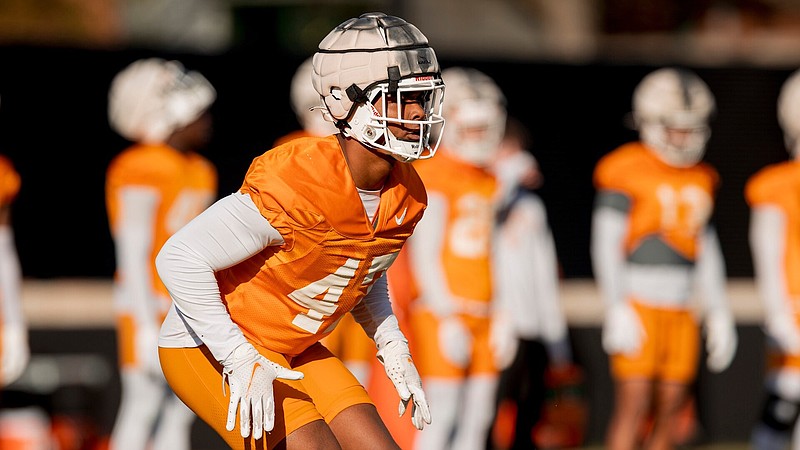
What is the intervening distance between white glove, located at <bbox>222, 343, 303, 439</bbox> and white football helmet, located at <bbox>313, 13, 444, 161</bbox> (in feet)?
2.52

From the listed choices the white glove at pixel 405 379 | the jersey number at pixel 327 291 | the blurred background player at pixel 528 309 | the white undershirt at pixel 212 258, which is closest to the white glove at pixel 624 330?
the blurred background player at pixel 528 309

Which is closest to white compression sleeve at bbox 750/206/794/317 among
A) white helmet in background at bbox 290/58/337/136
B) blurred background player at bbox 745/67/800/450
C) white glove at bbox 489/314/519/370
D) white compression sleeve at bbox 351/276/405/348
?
blurred background player at bbox 745/67/800/450

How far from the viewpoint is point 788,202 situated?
8.15m

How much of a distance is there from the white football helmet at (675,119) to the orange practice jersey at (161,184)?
273 centimetres

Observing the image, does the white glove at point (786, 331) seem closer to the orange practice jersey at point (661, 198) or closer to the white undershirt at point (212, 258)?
the orange practice jersey at point (661, 198)

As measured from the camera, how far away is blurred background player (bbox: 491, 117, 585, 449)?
30.7ft

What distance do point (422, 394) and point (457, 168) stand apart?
360cm

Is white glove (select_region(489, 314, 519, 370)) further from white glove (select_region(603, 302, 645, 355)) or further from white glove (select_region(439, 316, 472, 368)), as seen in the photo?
white glove (select_region(603, 302, 645, 355))

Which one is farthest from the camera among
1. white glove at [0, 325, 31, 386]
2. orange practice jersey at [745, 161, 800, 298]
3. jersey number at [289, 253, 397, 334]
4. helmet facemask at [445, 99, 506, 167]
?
helmet facemask at [445, 99, 506, 167]

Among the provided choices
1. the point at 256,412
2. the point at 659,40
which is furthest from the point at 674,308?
the point at 659,40

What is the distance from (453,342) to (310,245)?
3481 millimetres

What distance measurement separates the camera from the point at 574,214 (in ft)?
34.3

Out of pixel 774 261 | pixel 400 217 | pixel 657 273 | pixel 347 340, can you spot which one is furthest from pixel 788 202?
pixel 400 217

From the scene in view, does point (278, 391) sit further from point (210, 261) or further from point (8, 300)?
point (8, 300)
